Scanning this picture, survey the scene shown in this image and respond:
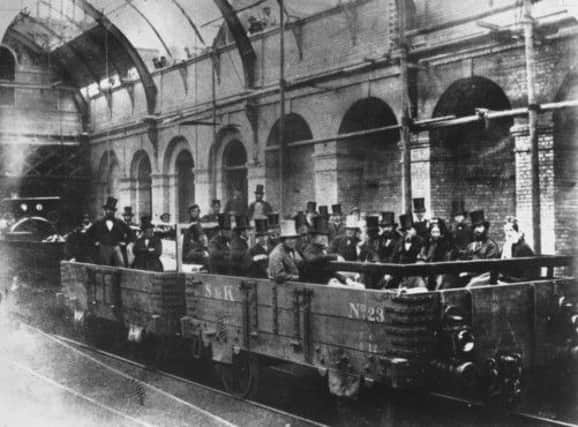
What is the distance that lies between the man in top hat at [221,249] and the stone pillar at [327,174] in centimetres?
793

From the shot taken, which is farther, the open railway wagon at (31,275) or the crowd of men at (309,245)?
the open railway wagon at (31,275)

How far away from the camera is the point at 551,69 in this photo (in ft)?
39.9

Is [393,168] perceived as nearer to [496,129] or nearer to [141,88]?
[496,129]

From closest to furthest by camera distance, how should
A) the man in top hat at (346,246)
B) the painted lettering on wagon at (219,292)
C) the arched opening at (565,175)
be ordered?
1. the painted lettering on wagon at (219,292)
2. the man in top hat at (346,246)
3. the arched opening at (565,175)

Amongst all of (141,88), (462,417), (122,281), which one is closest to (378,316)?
(462,417)

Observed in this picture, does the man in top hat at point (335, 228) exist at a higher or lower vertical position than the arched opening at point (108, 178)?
lower

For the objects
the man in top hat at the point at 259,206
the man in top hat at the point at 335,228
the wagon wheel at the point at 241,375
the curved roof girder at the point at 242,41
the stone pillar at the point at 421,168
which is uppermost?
the curved roof girder at the point at 242,41

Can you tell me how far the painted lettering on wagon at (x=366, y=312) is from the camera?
5348mm

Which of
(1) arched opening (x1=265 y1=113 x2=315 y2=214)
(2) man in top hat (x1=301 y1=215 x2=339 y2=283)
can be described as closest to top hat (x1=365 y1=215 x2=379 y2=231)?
(2) man in top hat (x1=301 y1=215 x2=339 y2=283)

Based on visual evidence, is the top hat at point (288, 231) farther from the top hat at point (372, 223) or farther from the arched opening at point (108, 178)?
the arched opening at point (108, 178)

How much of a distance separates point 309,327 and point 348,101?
10791 mm

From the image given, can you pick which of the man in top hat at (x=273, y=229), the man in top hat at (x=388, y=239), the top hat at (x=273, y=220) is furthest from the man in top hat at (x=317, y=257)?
the top hat at (x=273, y=220)

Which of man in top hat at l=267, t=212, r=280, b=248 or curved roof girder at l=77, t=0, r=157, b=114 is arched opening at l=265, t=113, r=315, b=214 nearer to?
curved roof girder at l=77, t=0, r=157, b=114

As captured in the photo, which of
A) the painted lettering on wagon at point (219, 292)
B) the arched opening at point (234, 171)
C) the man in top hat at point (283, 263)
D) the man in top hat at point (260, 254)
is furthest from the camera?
the arched opening at point (234, 171)
